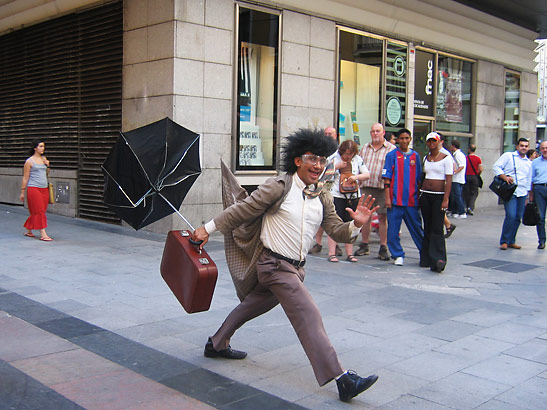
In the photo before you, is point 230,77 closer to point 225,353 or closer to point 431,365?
point 225,353

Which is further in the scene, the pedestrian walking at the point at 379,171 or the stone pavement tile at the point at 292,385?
the pedestrian walking at the point at 379,171

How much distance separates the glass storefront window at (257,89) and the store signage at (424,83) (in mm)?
5035

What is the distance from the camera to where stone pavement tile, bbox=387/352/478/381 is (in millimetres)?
4348

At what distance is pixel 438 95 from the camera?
53.8ft

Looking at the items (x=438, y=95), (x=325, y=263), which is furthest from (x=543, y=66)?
(x=325, y=263)

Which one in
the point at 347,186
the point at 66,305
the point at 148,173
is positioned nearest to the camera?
the point at 148,173

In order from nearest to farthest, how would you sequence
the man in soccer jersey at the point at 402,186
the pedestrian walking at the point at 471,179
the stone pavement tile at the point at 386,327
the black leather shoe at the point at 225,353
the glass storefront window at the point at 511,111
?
the black leather shoe at the point at 225,353
the stone pavement tile at the point at 386,327
the man in soccer jersey at the point at 402,186
the pedestrian walking at the point at 471,179
the glass storefront window at the point at 511,111

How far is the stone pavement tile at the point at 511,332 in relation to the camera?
5.21 meters

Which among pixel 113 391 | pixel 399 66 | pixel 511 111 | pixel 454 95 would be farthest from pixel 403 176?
pixel 511 111

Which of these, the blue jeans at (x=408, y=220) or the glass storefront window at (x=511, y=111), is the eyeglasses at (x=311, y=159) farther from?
the glass storefront window at (x=511, y=111)

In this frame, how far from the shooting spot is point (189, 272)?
13.8ft

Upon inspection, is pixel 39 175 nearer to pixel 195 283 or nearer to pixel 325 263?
pixel 325 263

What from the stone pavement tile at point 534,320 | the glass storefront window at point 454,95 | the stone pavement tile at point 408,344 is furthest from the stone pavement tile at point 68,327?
the glass storefront window at point 454,95

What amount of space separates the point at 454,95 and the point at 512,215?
761 centimetres
